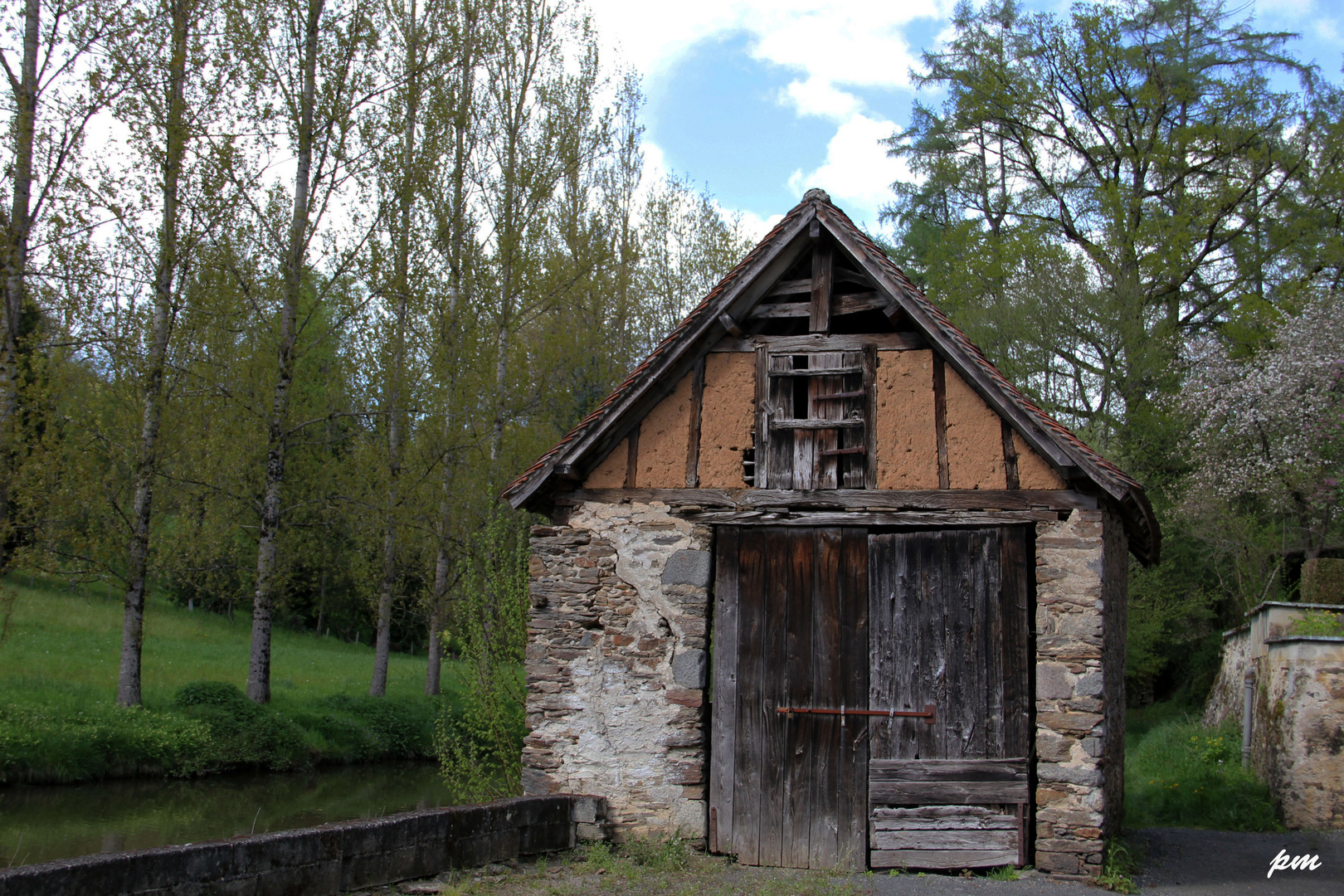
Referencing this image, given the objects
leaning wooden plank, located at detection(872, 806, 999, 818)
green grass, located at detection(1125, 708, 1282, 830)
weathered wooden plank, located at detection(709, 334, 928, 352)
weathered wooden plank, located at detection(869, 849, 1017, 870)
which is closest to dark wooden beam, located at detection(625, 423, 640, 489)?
weathered wooden plank, located at detection(709, 334, 928, 352)

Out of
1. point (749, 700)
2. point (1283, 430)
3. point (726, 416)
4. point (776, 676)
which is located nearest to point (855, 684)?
point (776, 676)

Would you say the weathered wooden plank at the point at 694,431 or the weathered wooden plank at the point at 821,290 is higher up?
the weathered wooden plank at the point at 821,290

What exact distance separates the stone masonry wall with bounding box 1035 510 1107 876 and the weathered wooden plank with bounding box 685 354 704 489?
276 cm

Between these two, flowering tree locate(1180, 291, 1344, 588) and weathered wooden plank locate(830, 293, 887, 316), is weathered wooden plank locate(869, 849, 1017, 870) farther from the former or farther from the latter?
flowering tree locate(1180, 291, 1344, 588)

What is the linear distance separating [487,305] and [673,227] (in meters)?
9.34

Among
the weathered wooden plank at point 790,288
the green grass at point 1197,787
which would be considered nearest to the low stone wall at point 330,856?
the weathered wooden plank at point 790,288

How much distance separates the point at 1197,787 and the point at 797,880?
297 inches

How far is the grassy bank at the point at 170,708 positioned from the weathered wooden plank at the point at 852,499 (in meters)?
8.77

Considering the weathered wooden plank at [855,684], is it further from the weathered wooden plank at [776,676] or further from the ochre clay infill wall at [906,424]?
the ochre clay infill wall at [906,424]

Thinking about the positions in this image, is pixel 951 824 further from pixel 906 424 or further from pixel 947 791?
pixel 906 424

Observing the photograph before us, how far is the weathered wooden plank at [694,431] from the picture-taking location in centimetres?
814

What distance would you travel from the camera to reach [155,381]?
1379cm

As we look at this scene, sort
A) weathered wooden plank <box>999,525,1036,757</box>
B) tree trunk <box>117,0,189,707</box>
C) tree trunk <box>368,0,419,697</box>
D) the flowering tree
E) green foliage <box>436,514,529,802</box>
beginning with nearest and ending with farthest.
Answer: weathered wooden plank <box>999,525,1036,757</box>
green foliage <box>436,514,529,802</box>
tree trunk <box>117,0,189,707</box>
tree trunk <box>368,0,419,697</box>
the flowering tree

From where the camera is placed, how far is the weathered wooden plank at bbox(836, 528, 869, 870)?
750 centimetres
